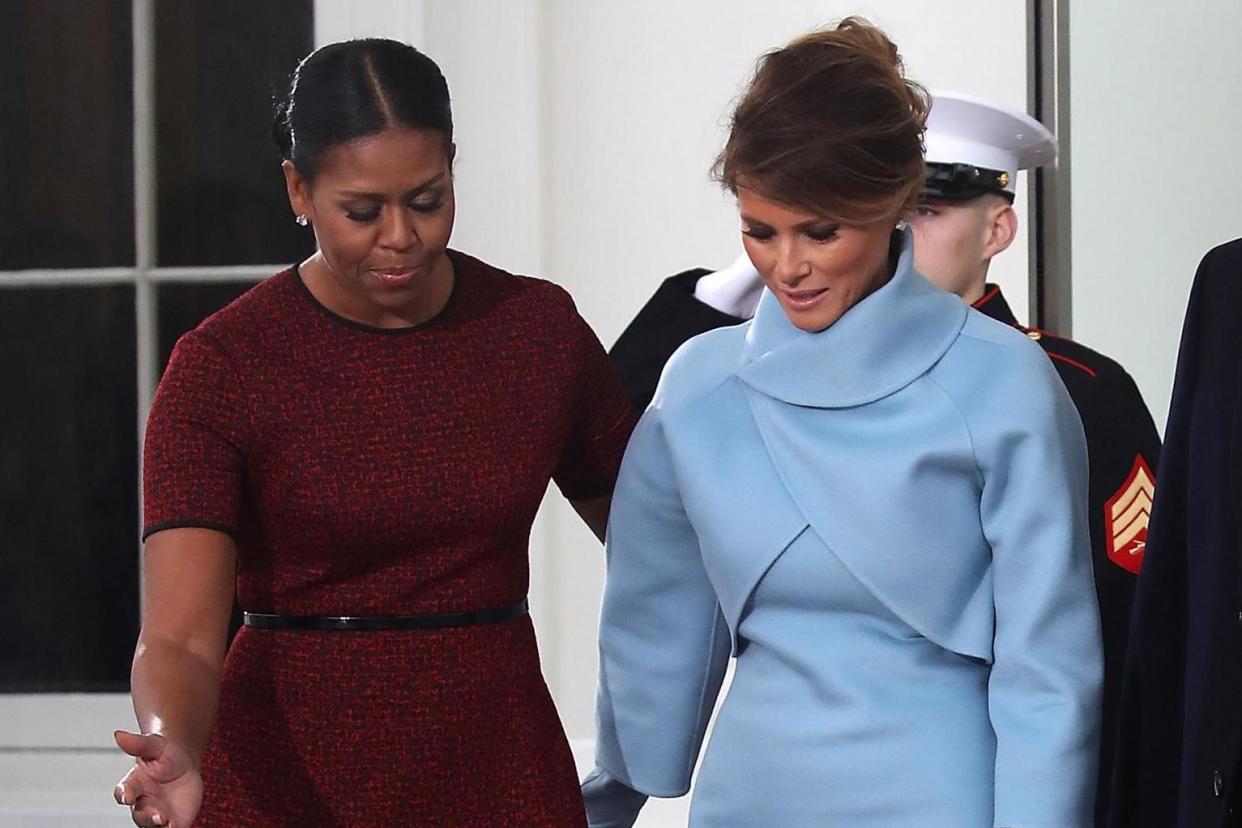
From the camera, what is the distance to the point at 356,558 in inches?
54.5

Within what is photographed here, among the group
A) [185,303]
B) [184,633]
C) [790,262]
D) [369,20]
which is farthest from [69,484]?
[790,262]

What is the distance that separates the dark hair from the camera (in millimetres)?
1383

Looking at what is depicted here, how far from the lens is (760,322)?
1380mm

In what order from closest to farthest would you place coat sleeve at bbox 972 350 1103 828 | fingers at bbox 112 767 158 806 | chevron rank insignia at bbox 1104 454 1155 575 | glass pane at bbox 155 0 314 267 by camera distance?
fingers at bbox 112 767 158 806, coat sleeve at bbox 972 350 1103 828, chevron rank insignia at bbox 1104 454 1155 575, glass pane at bbox 155 0 314 267

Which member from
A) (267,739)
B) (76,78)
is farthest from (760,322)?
(76,78)

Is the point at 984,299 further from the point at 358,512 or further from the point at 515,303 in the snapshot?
the point at 358,512

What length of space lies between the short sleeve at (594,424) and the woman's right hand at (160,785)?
0.45m

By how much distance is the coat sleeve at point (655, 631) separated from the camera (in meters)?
1.45

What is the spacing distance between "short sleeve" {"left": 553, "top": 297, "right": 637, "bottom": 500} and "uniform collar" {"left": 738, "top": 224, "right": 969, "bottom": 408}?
223 mm

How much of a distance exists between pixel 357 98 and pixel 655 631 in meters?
0.50

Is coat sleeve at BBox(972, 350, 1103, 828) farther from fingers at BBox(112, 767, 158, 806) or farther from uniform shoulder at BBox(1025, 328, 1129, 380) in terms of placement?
uniform shoulder at BBox(1025, 328, 1129, 380)

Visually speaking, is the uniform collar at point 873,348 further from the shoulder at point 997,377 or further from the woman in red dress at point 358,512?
the woman in red dress at point 358,512

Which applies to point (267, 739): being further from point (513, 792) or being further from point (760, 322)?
point (760, 322)

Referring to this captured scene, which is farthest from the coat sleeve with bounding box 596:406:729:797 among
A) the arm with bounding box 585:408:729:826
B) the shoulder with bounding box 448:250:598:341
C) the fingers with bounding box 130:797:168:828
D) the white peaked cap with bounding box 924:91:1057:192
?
the white peaked cap with bounding box 924:91:1057:192
